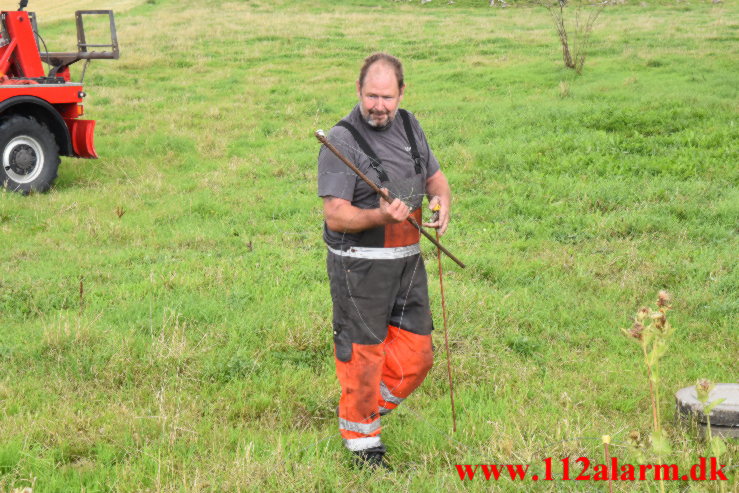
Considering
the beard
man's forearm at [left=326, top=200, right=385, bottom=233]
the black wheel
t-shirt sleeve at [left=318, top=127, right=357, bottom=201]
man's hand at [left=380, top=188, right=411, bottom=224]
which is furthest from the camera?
the black wheel

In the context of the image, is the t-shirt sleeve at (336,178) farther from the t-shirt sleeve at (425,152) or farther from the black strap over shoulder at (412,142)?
the t-shirt sleeve at (425,152)

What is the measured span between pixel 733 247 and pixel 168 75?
668 inches

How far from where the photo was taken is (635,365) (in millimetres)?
5148

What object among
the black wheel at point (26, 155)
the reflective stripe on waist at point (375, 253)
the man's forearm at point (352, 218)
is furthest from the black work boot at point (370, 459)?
the black wheel at point (26, 155)

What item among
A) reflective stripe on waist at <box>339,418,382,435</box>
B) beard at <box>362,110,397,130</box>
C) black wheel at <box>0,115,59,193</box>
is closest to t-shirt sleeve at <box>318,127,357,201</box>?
beard at <box>362,110,397,130</box>

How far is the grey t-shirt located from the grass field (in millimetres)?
1294

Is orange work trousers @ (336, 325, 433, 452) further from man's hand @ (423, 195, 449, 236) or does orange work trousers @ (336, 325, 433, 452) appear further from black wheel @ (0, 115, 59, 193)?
black wheel @ (0, 115, 59, 193)

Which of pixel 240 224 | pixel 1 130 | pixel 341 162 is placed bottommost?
pixel 240 224

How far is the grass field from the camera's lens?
399cm

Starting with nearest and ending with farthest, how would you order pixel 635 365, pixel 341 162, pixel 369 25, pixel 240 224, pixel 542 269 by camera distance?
pixel 341 162, pixel 635 365, pixel 542 269, pixel 240 224, pixel 369 25

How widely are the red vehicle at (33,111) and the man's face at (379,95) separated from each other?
757cm

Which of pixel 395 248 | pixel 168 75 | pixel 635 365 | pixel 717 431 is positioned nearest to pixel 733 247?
pixel 635 365

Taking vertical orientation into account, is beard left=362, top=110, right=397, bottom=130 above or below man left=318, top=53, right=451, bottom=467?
above

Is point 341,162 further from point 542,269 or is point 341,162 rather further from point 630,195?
point 630,195
